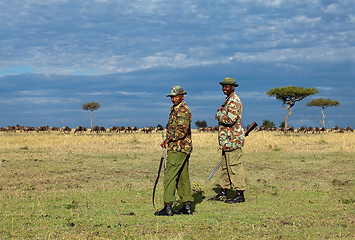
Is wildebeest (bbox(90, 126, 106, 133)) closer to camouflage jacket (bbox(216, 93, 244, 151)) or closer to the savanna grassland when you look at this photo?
the savanna grassland

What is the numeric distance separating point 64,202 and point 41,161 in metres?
6.98

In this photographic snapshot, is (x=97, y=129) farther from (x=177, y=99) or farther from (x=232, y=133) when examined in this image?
(x=177, y=99)

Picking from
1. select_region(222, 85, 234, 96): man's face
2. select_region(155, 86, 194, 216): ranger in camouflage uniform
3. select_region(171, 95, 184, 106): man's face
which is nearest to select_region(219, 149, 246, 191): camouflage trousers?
select_region(222, 85, 234, 96): man's face

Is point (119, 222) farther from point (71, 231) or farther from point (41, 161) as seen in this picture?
point (41, 161)

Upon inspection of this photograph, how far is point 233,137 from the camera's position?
25.5 ft

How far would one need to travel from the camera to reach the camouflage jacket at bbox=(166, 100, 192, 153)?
256 inches

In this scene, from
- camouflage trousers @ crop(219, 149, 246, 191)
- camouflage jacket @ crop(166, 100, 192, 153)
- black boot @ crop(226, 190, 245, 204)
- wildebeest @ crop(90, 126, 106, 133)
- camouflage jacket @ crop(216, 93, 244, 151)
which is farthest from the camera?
wildebeest @ crop(90, 126, 106, 133)

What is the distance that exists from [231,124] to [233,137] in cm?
26

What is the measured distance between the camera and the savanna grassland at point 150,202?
583 centimetres

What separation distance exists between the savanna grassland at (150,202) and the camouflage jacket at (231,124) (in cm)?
123

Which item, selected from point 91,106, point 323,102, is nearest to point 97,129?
point 91,106

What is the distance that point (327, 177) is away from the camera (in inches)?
471

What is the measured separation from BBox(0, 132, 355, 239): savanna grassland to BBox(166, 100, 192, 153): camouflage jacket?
1190 millimetres

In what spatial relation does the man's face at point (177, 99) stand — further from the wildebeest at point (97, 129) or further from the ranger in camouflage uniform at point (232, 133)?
the wildebeest at point (97, 129)
